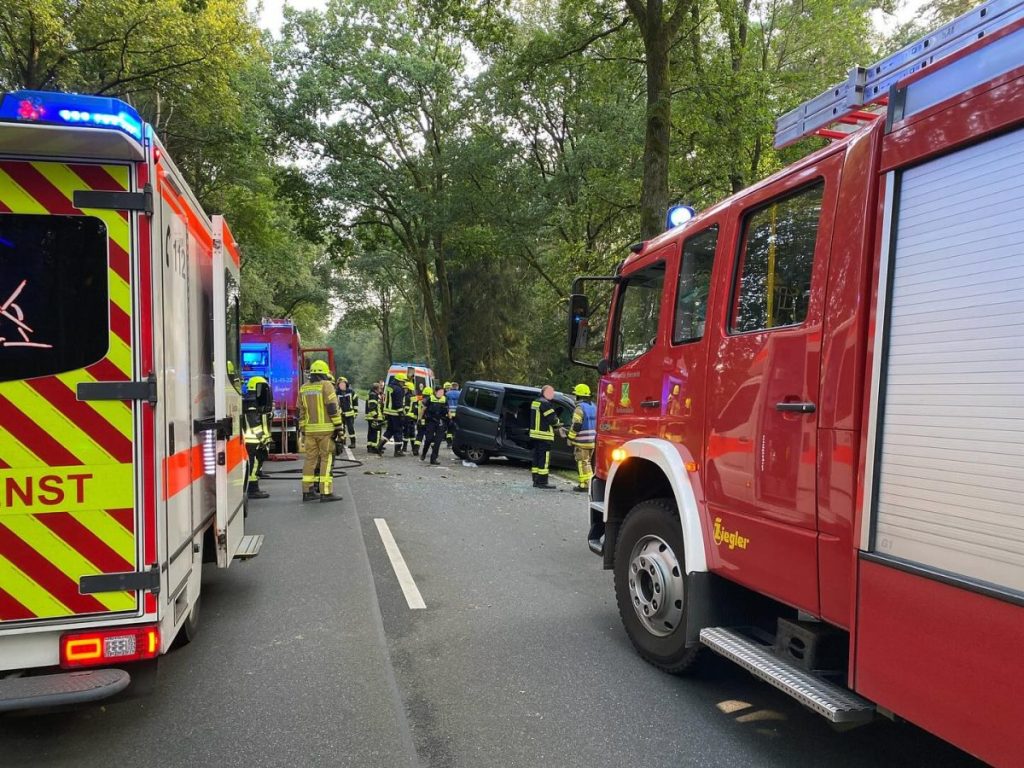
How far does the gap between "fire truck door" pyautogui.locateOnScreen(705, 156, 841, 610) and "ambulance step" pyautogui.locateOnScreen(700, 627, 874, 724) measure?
0.96 feet

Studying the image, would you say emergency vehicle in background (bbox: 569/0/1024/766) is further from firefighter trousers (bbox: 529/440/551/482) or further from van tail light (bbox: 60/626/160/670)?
firefighter trousers (bbox: 529/440/551/482)

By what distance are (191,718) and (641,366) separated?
10.2 feet

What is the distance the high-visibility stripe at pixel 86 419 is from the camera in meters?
2.90

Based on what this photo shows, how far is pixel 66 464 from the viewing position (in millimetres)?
2932

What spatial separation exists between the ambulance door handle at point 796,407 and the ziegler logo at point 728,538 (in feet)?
2.15

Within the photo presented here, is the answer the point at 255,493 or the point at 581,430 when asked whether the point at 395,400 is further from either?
the point at 255,493

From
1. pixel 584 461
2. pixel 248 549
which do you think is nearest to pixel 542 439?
pixel 584 461

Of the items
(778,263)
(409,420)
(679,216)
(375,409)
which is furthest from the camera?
(409,420)

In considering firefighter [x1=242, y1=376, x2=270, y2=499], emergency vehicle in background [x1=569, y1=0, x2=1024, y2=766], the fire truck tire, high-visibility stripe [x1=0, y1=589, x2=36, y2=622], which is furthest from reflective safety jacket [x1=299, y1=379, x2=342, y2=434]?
high-visibility stripe [x1=0, y1=589, x2=36, y2=622]

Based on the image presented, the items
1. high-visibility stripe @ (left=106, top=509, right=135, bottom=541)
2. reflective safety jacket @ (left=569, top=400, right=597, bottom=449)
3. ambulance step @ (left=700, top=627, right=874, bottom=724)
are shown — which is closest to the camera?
ambulance step @ (left=700, top=627, right=874, bottom=724)

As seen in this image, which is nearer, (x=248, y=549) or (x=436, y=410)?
(x=248, y=549)

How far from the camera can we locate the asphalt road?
10.2 feet

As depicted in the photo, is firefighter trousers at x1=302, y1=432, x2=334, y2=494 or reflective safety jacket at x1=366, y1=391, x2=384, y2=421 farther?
reflective safety jacket at x1=366, y1=391, x2=384, y2=421

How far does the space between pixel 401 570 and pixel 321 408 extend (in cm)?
379
